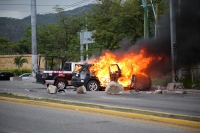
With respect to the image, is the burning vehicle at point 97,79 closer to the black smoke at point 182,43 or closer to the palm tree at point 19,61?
the black smoke at point 182,43

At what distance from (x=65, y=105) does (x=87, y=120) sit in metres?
3.03

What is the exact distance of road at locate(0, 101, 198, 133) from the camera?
812cm

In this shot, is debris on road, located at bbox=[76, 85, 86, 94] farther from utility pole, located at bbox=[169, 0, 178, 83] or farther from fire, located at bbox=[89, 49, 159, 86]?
utility pole, located at bbox=[169, 0, 178, 83]

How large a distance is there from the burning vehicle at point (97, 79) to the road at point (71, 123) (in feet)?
35.1

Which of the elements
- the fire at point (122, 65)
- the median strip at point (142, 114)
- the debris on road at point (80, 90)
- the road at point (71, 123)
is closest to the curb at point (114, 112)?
the median strip at point (142, 114)

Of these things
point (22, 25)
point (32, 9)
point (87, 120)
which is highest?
point (22, 25)

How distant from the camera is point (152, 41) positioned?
25.7 meters

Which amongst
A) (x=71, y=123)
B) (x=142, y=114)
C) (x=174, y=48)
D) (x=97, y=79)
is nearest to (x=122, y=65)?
(x=97, y=79)

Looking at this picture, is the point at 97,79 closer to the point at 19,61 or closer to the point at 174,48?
the point at 174,48

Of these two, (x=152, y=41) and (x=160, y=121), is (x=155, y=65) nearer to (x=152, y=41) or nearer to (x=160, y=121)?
(x=152, y=41)

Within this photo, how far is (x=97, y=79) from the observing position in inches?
877

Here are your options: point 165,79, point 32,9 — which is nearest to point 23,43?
point 32,9

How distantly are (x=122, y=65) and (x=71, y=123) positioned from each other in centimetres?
1401

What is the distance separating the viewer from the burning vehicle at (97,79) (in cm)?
2206
